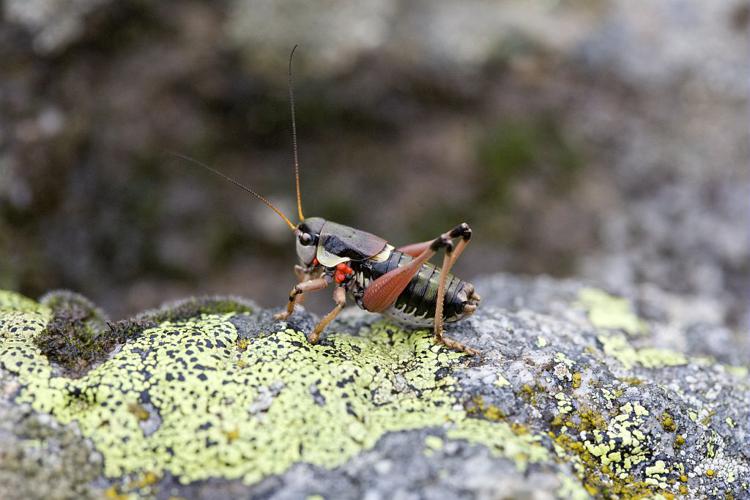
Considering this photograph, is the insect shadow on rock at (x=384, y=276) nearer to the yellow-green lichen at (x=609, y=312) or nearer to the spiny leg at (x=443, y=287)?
the spiny leg at (x=443, y=287)

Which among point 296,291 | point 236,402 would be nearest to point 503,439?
point 236,402

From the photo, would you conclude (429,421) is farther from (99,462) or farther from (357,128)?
(357,128)

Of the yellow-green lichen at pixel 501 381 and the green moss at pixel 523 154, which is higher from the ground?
the green moss at pixel 523 154

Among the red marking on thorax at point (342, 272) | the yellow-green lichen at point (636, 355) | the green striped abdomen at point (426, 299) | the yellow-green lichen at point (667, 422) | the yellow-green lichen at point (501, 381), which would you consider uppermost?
the red marking on thorax at point (342, 272)

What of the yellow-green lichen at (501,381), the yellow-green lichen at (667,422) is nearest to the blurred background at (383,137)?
the yellow-green lichen at (667,422)

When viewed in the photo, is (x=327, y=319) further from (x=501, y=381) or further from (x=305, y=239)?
(x=501, y=381)

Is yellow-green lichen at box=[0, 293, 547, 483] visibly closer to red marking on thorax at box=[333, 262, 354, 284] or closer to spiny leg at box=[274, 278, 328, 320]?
spiny leg at box=[274, 278, 328, 320]

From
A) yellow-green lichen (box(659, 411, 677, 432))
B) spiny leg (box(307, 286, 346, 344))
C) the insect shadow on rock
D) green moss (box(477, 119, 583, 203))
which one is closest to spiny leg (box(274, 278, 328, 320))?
the insect shadow on rock

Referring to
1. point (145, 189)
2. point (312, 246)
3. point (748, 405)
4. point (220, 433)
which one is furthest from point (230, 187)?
point (748, 405)
